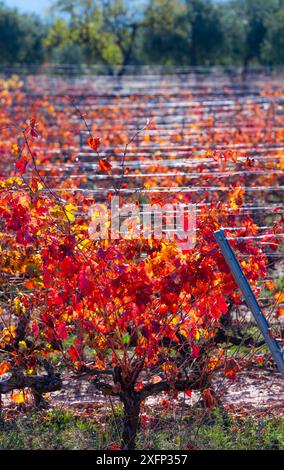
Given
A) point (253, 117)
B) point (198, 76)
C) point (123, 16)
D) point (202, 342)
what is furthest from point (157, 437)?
point (123, 16)

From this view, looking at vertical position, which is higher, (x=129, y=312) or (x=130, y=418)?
(x=129, y=312)

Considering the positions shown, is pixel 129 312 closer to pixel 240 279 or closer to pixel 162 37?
pixel 240 279

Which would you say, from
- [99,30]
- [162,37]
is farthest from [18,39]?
[162,37]

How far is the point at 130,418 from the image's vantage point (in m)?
5.58

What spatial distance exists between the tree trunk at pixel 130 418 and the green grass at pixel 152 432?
0.11m

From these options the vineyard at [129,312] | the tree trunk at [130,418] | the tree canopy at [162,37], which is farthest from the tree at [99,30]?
the tree trunk at [130,418]

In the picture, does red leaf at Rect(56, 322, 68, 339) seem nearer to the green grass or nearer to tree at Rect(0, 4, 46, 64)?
the green grass

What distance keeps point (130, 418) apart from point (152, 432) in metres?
0.38

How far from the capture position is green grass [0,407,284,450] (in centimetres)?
574

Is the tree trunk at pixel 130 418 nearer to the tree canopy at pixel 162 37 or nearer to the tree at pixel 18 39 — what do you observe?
the tree canopy at pixel 162 37

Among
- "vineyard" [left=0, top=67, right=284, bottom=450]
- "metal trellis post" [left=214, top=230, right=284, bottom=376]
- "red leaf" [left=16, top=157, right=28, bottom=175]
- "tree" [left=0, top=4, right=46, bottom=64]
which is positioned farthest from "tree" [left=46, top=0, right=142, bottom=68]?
"metal trellis post" [left=214, top=230, right=284, bottom=376]

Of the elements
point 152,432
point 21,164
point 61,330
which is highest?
point 21,164

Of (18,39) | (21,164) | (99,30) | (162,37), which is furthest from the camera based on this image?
(99,30)
